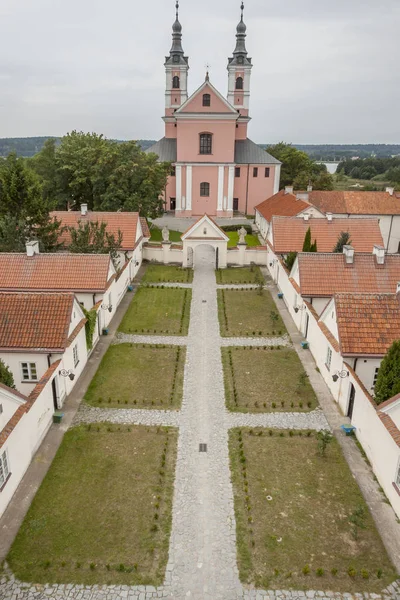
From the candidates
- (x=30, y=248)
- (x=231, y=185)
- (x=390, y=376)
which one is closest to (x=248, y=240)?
(x=231, y=185)

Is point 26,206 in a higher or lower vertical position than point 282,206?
higher

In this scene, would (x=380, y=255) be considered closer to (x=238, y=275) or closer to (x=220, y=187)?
(x=238, y=275)

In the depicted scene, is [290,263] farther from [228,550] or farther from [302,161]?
[302,161]

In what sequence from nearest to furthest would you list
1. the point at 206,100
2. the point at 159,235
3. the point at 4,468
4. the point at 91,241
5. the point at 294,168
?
the point at 4,468, the point at 91,241, the point at 159,235, the point at 206,100, the point at 294,168

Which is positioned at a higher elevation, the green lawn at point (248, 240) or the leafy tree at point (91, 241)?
the leafy tree at point (91, 241)

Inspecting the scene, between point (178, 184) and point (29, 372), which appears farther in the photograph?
point (178, 184)

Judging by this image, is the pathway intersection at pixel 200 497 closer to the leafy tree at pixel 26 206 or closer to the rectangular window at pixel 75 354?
the rectangular window at pixel 75 354

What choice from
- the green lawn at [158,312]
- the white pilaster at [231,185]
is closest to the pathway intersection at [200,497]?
the green lawn at [158,312]

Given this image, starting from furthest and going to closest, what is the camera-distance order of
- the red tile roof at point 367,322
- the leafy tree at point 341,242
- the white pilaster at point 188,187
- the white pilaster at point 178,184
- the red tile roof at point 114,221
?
the white pilaster at point 178,184, the white pilaster at point 188,187, the red tile roof at point 114,221, the leafy tree at point 341,242, the red tile roof at point 367,322
